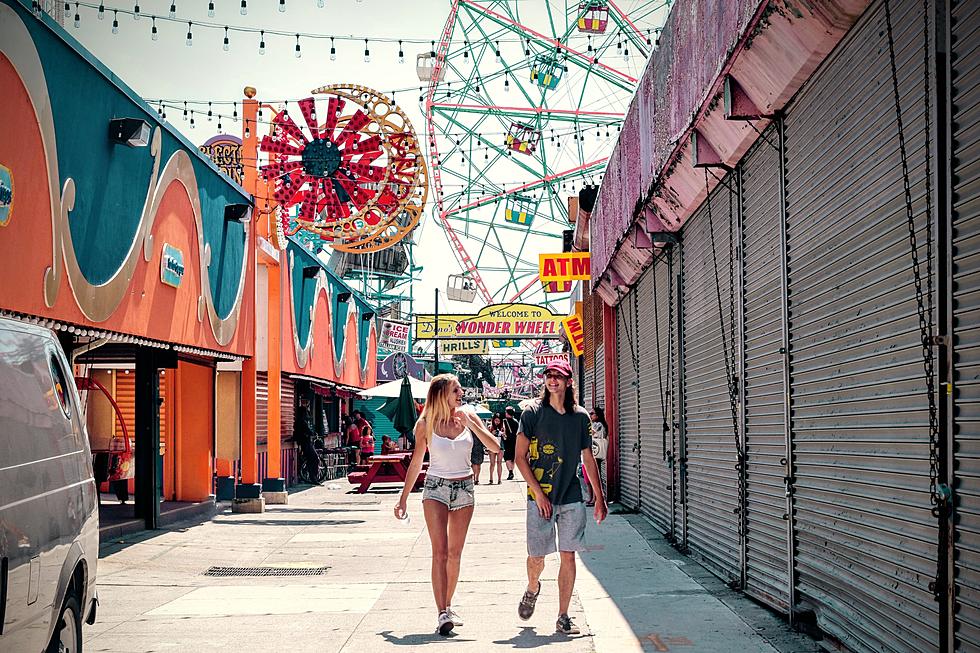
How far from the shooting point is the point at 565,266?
22.3 meters

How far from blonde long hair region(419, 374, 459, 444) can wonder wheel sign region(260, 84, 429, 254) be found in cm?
1211

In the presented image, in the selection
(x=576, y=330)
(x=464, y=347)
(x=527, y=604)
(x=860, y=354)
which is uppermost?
(x=464, y=347)

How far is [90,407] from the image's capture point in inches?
747

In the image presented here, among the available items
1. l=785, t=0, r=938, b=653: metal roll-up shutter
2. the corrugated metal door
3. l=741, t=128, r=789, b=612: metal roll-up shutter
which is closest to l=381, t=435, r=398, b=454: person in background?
the corrugated metal door

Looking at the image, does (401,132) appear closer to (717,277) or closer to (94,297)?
(94,297)

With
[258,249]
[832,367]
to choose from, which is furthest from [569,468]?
[258,249]

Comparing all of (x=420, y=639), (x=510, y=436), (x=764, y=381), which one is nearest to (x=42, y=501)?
(x=420, y=639)

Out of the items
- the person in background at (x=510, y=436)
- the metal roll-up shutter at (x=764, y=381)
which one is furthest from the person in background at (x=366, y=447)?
the metal roll-up shutter at (x=764, y=381)

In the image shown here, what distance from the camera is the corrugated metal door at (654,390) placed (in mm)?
13109

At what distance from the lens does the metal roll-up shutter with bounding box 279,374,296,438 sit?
2392 cm

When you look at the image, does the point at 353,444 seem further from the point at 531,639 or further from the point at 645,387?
the point at 531,639

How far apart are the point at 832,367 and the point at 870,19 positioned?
75.7 inches

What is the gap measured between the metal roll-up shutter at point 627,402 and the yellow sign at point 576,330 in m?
6.06

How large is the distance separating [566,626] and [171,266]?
8788 mm
